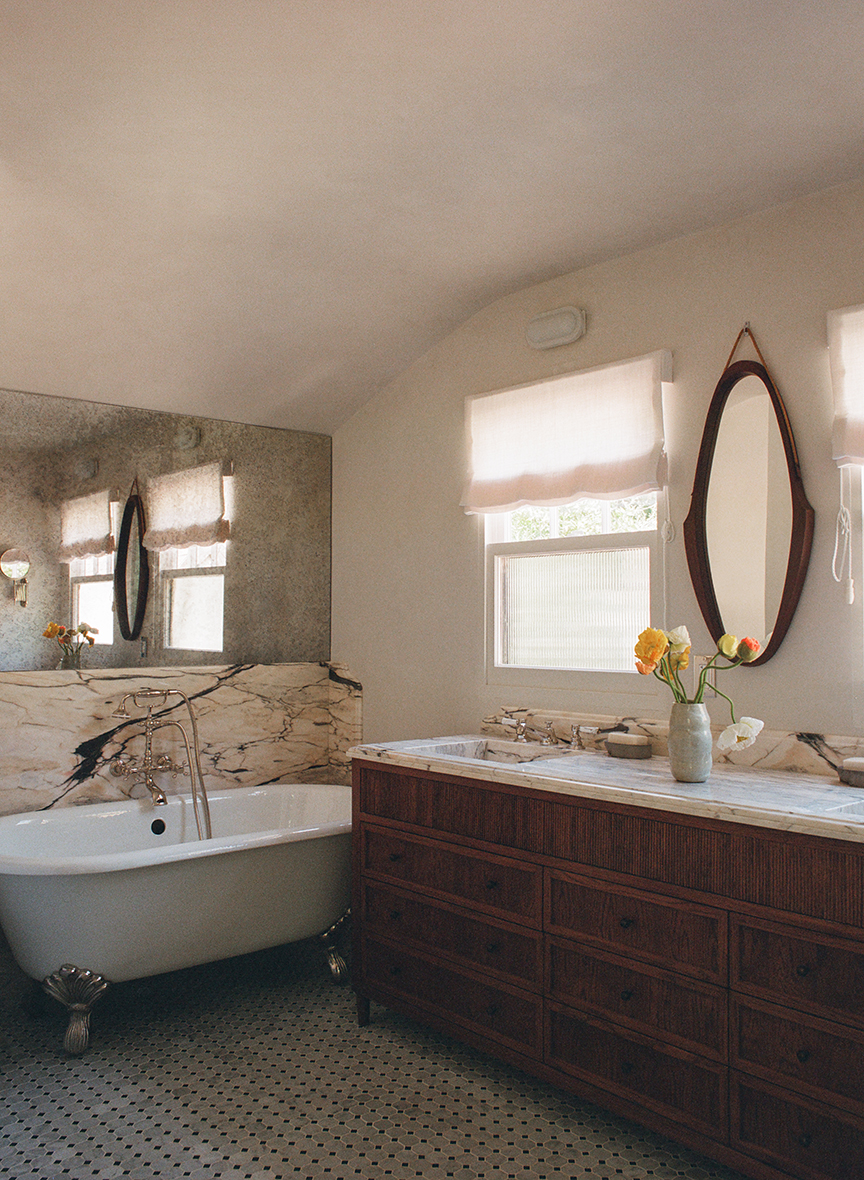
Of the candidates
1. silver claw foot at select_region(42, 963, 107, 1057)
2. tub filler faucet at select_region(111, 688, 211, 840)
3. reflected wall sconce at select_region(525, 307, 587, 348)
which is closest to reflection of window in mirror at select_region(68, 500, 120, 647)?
tub filler faucet at select_region(111, 688, 211, 840)

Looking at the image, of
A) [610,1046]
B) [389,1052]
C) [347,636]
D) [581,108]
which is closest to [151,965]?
[389,1052]

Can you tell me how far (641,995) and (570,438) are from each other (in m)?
1.82

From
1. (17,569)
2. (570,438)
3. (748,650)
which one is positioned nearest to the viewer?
(748,650)

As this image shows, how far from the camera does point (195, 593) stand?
3986 millimetres

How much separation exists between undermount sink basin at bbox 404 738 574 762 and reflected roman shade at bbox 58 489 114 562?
1.63 meters

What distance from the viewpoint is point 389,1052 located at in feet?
8.93

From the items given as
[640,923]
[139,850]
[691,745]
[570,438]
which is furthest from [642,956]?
[139,850]

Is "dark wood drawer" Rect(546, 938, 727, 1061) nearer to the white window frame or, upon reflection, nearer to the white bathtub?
the white window frame

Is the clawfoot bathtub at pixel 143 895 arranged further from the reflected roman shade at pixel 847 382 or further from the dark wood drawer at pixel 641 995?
the reflected roman shade at pixel 847 382

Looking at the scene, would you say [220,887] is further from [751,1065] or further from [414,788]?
[751,1065]

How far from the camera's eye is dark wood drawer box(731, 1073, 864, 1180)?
181 centimetres

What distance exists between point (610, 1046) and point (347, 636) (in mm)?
2391

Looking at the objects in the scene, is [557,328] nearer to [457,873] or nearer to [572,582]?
[572,582]

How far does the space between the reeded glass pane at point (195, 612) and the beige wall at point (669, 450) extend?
58 centimetres
